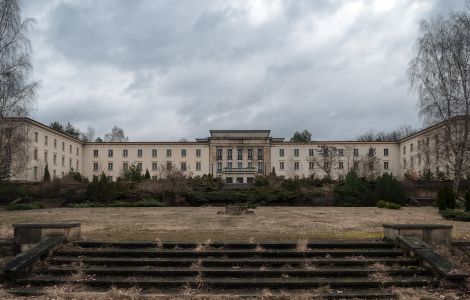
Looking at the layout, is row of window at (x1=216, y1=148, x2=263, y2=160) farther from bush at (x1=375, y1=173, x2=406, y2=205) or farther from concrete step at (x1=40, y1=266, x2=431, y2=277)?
concrete step at (x1=40, y1=266, x2=431, y2=277)

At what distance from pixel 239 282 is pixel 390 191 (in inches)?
1041

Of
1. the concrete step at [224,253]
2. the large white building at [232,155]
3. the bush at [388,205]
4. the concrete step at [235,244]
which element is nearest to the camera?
the concrete step at [224,253]

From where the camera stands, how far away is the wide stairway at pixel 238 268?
8180mm

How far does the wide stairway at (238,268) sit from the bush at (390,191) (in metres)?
22.9

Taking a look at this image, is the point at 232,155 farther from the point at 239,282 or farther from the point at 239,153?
the point at 239,282

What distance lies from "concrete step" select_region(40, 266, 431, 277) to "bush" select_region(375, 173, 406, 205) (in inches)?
955

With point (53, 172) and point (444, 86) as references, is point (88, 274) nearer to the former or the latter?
point (444, 86)

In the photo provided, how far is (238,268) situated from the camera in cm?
897

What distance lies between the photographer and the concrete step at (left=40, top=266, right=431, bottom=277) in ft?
28.6

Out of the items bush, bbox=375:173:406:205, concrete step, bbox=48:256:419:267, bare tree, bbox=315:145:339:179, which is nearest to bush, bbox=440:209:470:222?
bush, bbox=375:173:406:205

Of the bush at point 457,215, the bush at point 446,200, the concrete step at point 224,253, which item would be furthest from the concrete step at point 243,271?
the bush at point 446,200

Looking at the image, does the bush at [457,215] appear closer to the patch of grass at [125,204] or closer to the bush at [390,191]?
the bush at [390,191]

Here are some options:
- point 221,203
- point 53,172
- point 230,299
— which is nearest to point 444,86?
point 221,203

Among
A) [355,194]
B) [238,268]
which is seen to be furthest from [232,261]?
[355,194]
